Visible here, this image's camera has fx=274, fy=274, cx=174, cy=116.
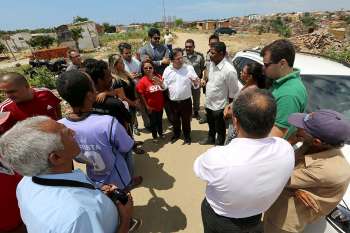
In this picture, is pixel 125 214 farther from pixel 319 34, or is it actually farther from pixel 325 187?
pixel 319 34

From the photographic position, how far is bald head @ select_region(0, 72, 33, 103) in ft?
9.20

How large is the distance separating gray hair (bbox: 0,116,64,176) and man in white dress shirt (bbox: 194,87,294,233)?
36.3 inches

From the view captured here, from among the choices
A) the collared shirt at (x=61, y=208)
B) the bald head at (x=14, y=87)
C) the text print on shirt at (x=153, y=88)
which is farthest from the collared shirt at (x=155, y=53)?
the collared shirt at (x=61, y=208)

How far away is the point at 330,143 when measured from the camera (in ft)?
5.84

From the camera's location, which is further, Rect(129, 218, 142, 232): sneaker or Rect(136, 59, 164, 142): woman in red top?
Rect(136, 59, 164, 142): woman in red top

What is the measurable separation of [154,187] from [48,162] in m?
2.95

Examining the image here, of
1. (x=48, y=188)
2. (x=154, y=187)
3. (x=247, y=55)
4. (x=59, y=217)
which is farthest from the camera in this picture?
(x=247, y=55)

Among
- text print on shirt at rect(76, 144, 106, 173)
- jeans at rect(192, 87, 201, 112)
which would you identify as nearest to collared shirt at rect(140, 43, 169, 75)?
jeans at rect(192, 87, 201, 112)

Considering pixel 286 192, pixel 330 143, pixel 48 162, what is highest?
pixel 48 162

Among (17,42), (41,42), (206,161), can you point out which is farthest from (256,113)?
(17,42)

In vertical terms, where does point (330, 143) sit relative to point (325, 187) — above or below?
above

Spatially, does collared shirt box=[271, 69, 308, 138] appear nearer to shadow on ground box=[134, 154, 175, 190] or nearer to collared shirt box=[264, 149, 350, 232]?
collared shirt box=[264, 149, 350, 232]

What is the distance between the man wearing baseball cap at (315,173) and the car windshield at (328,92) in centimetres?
141

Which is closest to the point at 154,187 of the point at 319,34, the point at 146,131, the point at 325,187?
the point at 146,131
